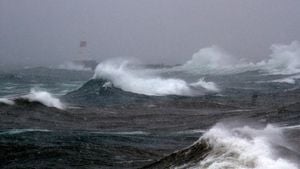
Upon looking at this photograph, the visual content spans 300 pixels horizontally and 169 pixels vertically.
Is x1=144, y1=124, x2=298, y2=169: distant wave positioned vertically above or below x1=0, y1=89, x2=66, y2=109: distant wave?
below

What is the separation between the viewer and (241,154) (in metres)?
12.5

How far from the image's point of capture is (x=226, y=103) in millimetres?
37438

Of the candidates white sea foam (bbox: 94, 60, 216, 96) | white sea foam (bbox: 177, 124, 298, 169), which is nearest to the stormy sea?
white sea foam (bbox: 177, 124, 298, 169)

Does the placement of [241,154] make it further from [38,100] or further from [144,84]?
[144,84]

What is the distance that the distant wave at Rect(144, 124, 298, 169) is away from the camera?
11.9 meters

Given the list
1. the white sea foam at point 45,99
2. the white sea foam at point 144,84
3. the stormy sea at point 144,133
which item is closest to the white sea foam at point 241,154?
the stormy sea at point 144,133

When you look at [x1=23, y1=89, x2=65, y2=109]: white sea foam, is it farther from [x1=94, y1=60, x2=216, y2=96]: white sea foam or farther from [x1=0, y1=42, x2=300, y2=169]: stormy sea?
[x1=94, y1=60, x2=216, y2=96]: white sea foam

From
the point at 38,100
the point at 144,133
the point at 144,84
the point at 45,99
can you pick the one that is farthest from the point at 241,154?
the point at 144,84

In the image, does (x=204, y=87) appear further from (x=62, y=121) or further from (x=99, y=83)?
(x=62, y=121)

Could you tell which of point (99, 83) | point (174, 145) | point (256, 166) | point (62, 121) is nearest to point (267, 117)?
point (174, 145)

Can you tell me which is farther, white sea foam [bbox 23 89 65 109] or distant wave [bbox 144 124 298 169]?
white sea foam [bbox 23 89 65 109]

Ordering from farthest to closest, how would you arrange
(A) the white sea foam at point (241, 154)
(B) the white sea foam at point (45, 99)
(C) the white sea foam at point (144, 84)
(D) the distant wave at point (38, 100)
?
(C) the white sea foam at point (144, 84), (B) the white sea foam at point (45, 99), (D) the distant wave at point (38, 100), (A) the white sea foam at point (241, 154)

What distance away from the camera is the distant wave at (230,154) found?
11.9m

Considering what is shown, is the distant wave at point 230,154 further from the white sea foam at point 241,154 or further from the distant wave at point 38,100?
the distant wave at point 38,100
